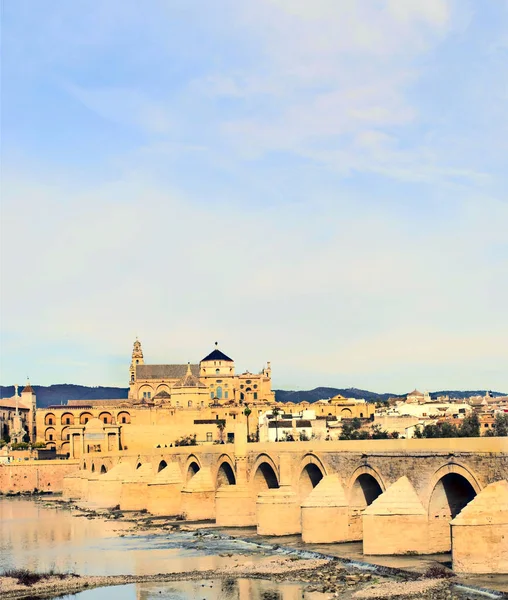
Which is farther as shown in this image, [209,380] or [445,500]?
[209,380]

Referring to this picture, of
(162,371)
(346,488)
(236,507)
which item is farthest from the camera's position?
(162,371)

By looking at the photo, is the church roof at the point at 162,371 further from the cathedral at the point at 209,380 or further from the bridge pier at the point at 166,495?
the bridge pier at the point at 166,495

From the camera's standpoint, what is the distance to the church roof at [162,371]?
454 ft

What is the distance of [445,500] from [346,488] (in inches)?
257

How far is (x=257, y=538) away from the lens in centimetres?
4866

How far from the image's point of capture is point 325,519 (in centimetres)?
4478

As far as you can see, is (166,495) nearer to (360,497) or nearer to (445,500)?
(360,497)

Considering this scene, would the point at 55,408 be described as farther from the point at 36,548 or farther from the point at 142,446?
the point at 36,548

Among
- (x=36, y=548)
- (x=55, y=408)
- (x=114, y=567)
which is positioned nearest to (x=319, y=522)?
(x=114, y=567)

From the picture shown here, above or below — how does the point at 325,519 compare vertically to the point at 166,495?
above

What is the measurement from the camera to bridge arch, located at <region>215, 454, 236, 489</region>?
6253 centimetres

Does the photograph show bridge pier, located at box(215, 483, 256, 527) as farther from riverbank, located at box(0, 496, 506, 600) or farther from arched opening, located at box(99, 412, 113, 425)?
arched opening, located at box(99, 412, 113, 425)

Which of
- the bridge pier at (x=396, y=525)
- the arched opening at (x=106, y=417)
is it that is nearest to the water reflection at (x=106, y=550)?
the bridge pier at (x=396, y=525)

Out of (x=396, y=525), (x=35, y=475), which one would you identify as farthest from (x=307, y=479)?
(x=35, y=475)
